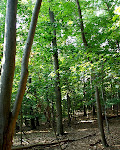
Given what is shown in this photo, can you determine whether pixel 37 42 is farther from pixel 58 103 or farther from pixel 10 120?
pixel 10 120

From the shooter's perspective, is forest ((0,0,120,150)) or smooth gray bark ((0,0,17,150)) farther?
forest ((0,0,120,150))

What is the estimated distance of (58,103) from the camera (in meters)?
8.94

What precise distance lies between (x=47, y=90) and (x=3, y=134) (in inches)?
212

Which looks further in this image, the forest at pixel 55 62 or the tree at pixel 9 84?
the forest at pixel 55 62

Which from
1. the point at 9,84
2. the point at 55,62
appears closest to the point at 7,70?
the point at 9,84

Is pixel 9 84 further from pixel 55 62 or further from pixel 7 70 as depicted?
pixel 55 62

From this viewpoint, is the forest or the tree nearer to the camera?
the tree

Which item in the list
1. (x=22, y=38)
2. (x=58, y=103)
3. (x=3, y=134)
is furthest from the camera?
(x=58, y=103)

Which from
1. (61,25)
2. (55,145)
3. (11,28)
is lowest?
(55,145)

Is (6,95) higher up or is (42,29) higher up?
(42,29)

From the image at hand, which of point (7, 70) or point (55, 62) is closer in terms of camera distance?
point (7, 70)

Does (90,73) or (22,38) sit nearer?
(90,73)

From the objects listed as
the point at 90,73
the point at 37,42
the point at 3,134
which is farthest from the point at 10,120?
the point at 37,42

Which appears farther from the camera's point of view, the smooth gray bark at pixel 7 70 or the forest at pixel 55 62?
the forest at pixel 55 62
